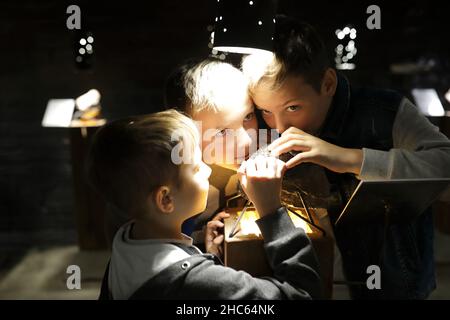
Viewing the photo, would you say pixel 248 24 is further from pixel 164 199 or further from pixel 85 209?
pixel 85 209

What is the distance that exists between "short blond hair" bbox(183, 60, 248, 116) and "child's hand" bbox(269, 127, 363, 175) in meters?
0.13

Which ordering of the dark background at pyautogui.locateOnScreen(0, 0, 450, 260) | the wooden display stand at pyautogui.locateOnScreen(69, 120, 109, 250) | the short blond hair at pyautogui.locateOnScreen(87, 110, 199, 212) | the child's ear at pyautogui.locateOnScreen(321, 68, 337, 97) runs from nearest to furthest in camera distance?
the short blond hair at pyautogui.locateOnScreen(87, 110, 199, 212) < the child's ear at pyautogui.locateOnScreen(321, 68, 337, 97) < the dark background at pyautogui.locateOnScreen(0, 0, 450, 260) < the wooden display stand at pyautogui.locateOnScreen(69, 120, 109, 250)

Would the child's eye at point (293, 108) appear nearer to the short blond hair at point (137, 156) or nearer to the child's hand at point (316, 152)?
the child's hand at point (316, 152)

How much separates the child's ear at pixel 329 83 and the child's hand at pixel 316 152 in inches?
4.2

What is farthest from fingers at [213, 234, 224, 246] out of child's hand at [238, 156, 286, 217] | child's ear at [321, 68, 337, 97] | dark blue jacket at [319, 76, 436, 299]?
child's ear at [321, 68, 337, 97]

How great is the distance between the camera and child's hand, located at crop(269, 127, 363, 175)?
84 centimetres

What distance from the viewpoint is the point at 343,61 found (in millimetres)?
1265

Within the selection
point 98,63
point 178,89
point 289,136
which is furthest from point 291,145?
point 98,63

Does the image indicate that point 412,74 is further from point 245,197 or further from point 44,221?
point 44,221

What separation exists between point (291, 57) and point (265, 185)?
0.25 metres

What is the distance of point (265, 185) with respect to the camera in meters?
0.79

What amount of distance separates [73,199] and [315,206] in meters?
1.96

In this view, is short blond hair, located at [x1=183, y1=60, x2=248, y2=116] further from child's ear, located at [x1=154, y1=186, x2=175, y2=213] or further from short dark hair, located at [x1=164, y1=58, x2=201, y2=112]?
child's ear, located at [x1=154, y1=186, x2=175, y2=213]
